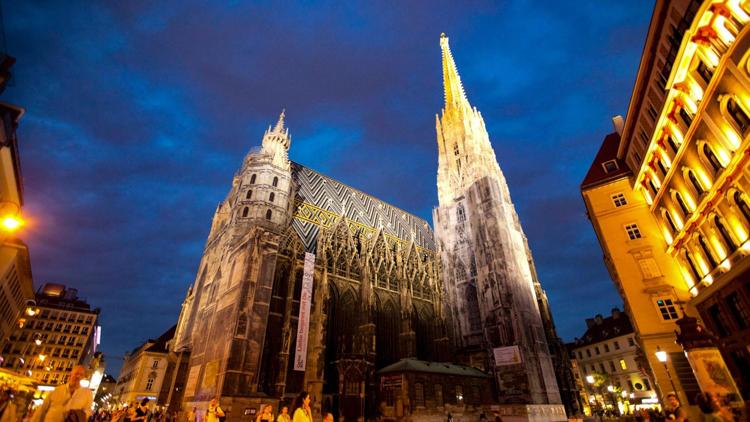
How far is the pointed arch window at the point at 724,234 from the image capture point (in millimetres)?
12886

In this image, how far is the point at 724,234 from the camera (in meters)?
13.3

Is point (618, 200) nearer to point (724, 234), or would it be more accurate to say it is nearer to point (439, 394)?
point (724, 234)

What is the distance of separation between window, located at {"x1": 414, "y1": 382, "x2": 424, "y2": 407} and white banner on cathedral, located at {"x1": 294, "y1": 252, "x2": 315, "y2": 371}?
8.43m

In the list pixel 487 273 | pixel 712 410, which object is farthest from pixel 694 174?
pixel 487 273

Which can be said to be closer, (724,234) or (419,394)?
(724,234)

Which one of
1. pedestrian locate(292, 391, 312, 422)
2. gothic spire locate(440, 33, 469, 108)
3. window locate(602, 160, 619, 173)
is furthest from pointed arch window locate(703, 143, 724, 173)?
gothic spire locate(440, 33, 469, 108)

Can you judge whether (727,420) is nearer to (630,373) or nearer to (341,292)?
(341,292)

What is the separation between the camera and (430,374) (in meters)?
25.5

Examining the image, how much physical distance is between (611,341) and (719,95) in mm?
41723

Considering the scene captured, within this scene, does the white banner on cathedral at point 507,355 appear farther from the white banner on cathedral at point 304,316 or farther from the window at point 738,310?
the window at point 738,310

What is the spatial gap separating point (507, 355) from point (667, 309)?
14280 mm

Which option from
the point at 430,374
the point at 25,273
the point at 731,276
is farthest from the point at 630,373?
the point at 25,273

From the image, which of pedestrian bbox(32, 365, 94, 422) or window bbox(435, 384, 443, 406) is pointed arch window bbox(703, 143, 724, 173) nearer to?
pedestrian bbox(32, 365, 94, 422)

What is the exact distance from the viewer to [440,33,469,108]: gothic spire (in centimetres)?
5194
